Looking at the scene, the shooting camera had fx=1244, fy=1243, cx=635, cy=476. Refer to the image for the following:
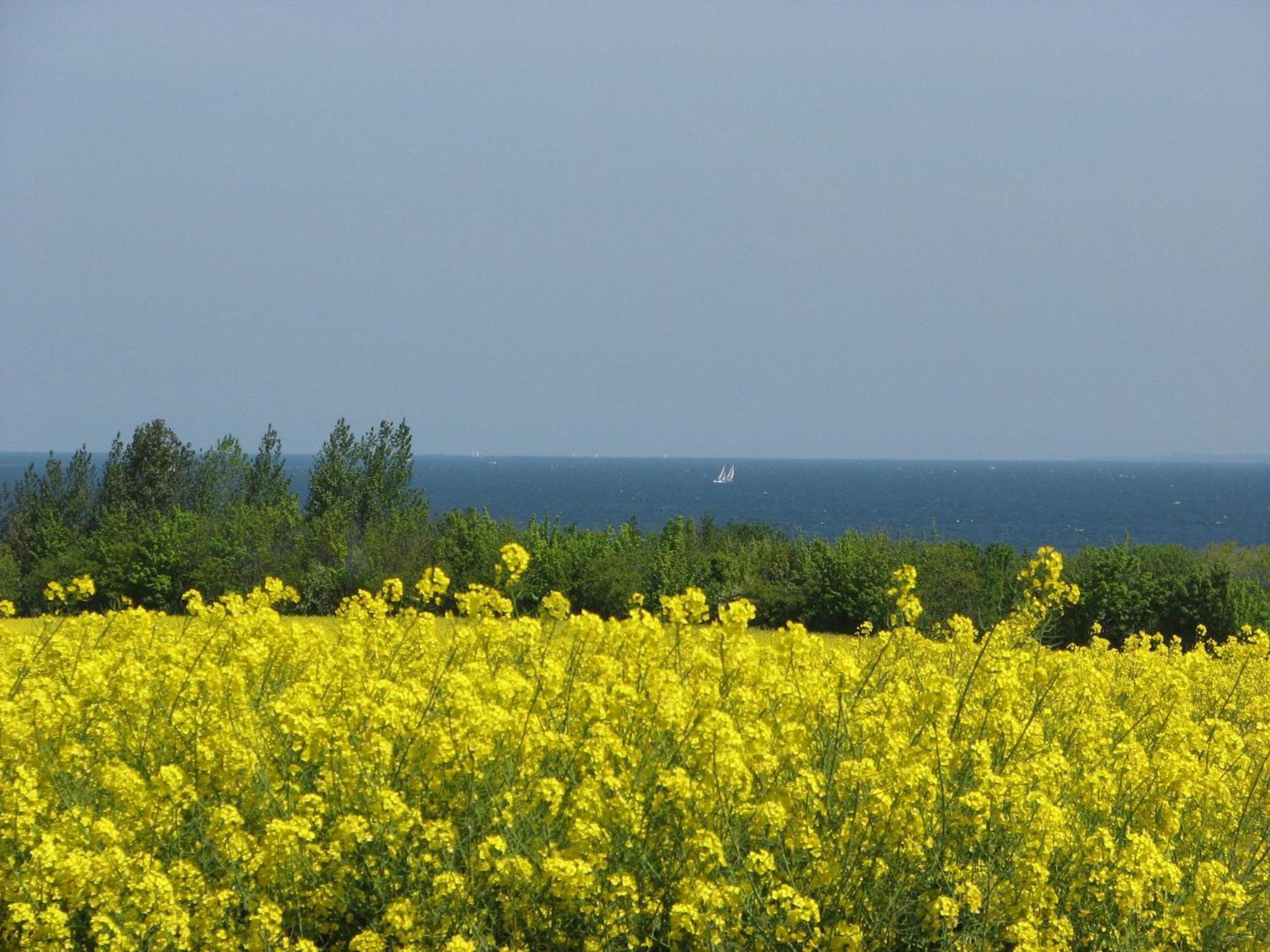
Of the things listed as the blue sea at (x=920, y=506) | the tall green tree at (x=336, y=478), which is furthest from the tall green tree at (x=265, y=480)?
the blue sea at (x=920, y=506)

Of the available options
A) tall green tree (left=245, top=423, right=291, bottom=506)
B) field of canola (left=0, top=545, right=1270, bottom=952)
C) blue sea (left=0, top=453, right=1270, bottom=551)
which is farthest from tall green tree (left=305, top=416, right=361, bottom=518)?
field of canola (left=0, top=545, right=1270, bottom=952)

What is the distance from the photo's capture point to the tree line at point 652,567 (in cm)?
2025

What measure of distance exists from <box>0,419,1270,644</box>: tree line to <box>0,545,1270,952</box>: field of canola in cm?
1072

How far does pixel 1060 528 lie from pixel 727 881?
8941 cm

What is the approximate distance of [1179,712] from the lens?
25.8 feet

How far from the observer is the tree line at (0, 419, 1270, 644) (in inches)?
797

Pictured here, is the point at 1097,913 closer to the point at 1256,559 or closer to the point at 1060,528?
the point at 1256,559

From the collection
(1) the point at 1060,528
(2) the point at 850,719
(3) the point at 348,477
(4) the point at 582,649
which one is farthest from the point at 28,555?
(1) the point at 1060,528

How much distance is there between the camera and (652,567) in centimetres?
2266

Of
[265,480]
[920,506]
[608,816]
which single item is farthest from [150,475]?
[920,506]

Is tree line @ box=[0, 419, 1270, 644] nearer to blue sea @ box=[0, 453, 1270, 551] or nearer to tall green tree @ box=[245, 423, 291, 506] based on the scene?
tall green tree @ box=[245, 423, 291, 506]

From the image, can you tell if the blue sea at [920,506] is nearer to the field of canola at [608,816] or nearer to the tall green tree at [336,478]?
the tall green tree at [336,478]

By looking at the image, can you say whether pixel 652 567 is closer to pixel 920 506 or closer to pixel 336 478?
pixel 336 478

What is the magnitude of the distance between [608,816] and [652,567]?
1763cm
